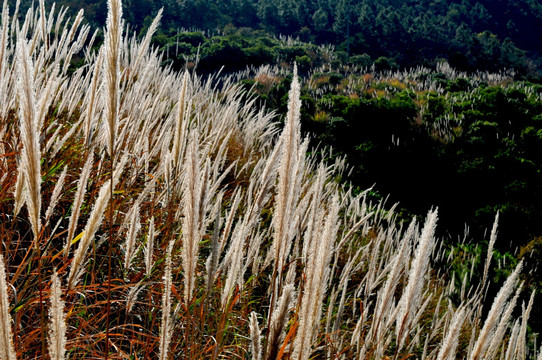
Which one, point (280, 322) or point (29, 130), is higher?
point (29, 130)

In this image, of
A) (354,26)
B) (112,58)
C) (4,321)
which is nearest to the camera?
(4,321)

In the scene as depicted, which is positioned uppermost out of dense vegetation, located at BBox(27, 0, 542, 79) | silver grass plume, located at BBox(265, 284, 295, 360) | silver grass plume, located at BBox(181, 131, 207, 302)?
dense vegetation, located at BBox(27, 0, 542, 79)

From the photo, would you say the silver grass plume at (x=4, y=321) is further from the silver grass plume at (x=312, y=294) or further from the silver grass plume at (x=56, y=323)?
the silver grass plume at (x=312, y=294)

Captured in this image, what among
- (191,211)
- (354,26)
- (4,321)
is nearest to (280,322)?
(191,211)

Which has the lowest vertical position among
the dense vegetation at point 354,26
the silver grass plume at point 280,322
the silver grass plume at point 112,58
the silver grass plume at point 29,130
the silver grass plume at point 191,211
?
the silver grass plume at point 280,322

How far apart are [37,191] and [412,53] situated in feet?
107

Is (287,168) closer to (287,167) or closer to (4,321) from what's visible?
(287,167)

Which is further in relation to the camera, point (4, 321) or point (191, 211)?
point (191, 211)

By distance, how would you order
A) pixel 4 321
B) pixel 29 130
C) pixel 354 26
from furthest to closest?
pixel 354 26
pixel 29 130
pixel 4 321

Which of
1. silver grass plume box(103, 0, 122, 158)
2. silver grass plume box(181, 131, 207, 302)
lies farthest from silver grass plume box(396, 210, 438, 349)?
silver grass plume box(103, 0, 122, 158)

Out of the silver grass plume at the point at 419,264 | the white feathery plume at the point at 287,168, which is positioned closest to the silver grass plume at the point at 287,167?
the white feathery plume at the point at 287,168

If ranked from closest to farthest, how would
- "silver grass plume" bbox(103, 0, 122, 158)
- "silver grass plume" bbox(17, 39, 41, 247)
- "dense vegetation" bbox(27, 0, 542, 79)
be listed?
"silver grass plume" bbox(17, 39, 41, 247), "silver grass plume" bbox(103, 0, 122, 158), "dense vegetation" bbox(27, 0, 542, 79)

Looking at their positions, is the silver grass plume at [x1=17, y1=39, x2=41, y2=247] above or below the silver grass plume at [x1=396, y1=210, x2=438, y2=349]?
above

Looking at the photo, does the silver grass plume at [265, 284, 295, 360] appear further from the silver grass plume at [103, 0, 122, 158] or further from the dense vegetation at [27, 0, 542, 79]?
the dense vegetation at [27, 0, 542, 79]
